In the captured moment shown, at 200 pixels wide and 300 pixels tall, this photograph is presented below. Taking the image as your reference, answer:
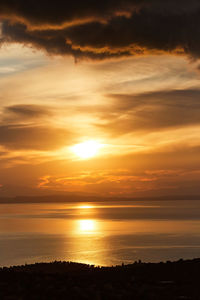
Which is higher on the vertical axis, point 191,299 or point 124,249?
point 124,249

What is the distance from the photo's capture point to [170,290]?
18.6m

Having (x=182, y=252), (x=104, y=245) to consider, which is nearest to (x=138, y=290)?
(x=182, y=252)

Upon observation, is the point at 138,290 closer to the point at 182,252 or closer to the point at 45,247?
the point at 182,252

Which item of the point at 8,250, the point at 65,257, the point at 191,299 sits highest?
the point at 8,250

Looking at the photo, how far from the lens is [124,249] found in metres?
92.7

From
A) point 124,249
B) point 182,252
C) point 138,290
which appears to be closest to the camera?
point 138,290

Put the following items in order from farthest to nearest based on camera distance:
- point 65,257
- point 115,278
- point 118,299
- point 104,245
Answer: point 104,245 → point 65,257 → point 115,278 → point 118,299

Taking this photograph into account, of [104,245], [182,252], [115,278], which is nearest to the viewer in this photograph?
[115,278]

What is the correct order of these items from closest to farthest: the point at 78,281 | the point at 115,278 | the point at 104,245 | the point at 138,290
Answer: the point at 138,290
the point at 78,281
the point at 115,278
the point at 104,245

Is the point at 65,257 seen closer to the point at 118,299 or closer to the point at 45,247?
the point at 45,247

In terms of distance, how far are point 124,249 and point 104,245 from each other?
34.1ft

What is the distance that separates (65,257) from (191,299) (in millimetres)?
65854

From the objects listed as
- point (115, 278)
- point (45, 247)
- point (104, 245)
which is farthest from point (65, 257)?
point (115, 278)

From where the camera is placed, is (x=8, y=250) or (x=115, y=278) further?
(x=8, y=250)
